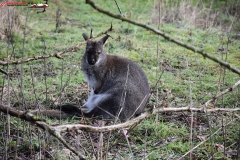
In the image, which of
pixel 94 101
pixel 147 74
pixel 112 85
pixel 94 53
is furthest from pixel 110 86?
pixel 147 74

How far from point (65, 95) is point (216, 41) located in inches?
222

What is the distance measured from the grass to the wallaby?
27cm

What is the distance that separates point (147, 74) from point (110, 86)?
2067mm

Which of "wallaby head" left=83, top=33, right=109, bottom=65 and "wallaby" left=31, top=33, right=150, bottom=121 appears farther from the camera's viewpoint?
"wallaby head" left=83, top=33, right=109, bottom=65

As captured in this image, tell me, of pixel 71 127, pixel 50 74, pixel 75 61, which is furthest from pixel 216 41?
pixel 71 127

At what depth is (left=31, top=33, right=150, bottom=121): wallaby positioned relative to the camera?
4.41 meters

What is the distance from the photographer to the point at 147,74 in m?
6.70

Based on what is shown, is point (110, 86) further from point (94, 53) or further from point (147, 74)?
point (147, 74)

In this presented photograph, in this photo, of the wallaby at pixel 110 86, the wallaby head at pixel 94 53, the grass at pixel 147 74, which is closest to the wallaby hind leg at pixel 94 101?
the wallaby at pixel 110 86

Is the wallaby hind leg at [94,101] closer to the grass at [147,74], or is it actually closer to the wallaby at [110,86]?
the wallaby at [110,86]

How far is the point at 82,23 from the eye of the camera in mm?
11539

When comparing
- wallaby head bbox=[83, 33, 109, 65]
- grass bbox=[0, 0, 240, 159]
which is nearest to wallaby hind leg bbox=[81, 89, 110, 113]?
grass bbox=[0, 0, 240, 159]

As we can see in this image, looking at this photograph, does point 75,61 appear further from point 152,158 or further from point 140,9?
point 140,9

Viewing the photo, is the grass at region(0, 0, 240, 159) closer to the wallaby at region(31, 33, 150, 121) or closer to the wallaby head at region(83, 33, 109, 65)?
the wallaby at region(31, 33, 150, 121)
